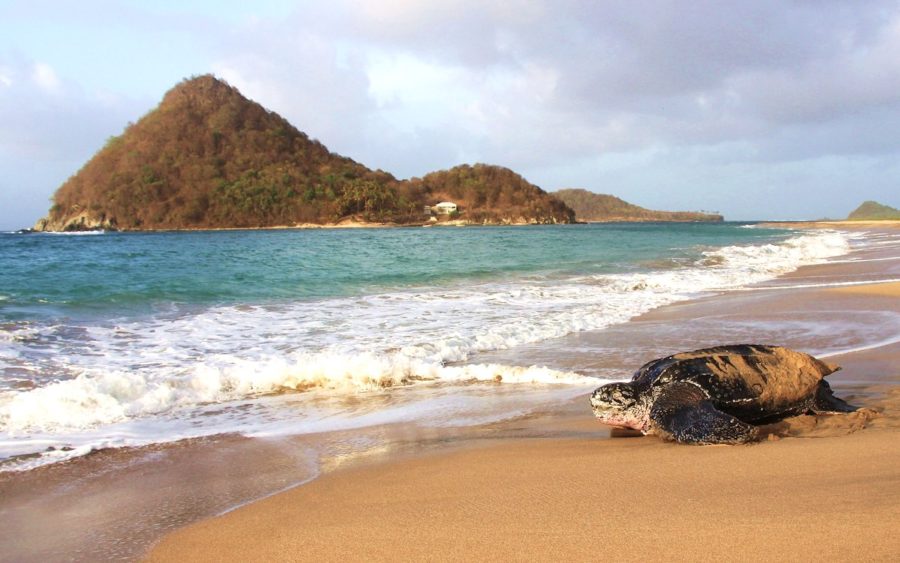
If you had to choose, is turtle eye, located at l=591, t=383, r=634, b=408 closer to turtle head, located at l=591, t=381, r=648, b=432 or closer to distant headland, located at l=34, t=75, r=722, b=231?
turtle head, located at l=591, t=381, r=648, b=432

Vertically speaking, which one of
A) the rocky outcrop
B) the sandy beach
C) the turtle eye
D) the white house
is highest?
the white house

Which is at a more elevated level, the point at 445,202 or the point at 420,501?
the point at 445,202

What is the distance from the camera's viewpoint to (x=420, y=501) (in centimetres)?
290

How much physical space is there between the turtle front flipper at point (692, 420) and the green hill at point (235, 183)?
107765mm

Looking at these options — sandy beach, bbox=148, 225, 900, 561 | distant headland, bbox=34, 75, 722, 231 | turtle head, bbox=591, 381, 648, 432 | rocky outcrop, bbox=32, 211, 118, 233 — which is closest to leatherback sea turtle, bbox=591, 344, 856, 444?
turtle head, bbox=591, 381, 648, 432

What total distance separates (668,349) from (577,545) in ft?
17.0

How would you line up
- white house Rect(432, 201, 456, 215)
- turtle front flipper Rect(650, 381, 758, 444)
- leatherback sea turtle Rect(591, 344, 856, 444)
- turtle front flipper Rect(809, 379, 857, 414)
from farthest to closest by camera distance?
white house Rect(432, 201, 456, 215) → turtle front flipper Rect(809, 379, 857, 414) → leatherback sea turtle Rect(591, 344, 856, 444) → turtle front flipper Rect(650, 381, 758, 444)

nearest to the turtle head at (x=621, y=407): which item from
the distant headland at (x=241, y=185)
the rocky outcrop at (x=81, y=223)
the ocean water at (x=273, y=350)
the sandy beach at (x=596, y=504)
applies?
the sandy beach at (x=596, y=504)

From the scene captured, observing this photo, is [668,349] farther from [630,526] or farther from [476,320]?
[630,526]

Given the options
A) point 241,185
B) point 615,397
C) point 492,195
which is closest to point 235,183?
point 241,185

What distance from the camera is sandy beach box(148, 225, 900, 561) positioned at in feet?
7.39

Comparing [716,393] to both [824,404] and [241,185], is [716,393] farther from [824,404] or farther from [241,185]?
[241,185]

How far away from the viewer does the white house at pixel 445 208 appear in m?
127

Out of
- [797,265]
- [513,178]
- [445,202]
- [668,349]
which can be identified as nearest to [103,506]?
[668,349]
